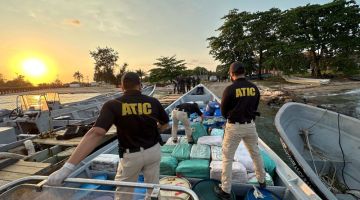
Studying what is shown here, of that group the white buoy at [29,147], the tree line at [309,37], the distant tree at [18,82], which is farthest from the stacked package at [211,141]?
the distant tree at [18,82]

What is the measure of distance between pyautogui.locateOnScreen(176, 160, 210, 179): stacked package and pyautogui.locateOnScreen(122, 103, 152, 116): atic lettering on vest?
1.92m

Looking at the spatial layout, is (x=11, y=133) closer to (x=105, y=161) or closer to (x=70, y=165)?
(x=105, y=161)

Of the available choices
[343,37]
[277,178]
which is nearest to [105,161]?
[277,178]

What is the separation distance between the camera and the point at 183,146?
17.9 feet

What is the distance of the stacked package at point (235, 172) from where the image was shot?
4.08 meters

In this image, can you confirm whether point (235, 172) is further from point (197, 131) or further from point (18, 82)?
point (18, 82)


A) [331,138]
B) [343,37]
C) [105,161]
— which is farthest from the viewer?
[343,37]

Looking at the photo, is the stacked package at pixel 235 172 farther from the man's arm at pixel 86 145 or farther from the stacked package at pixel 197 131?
the man's arm at pixel 86 145

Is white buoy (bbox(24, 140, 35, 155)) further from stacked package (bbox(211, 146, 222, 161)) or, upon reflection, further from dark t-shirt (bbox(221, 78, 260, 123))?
dark t-shirt (bbox(221, 78, 260, 123))

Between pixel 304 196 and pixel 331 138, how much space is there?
516 centimetres

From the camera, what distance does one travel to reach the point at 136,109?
283 cm

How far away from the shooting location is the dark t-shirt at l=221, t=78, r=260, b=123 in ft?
12.4

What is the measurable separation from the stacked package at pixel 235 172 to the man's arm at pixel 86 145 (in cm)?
241

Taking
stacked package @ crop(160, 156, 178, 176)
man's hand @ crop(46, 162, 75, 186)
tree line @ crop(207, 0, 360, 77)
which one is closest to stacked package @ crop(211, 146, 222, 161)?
stacked package @ crop(160, 156, 178, 176)
